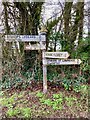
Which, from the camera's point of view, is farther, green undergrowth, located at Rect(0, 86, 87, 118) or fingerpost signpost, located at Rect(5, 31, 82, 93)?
fingerpost signpost, located at Rect(5, 31, 82, 93)

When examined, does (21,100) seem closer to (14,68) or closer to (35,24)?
(14,68)

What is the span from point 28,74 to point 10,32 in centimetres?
78

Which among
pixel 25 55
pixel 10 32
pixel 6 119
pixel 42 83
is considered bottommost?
pixel 6 119

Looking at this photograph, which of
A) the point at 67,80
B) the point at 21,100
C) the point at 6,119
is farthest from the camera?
the point at 67,80

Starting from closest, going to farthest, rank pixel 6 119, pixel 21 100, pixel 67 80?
pixel 6 119, pixel 21 100, pixel 67 80

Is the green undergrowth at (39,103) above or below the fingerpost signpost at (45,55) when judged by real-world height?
below

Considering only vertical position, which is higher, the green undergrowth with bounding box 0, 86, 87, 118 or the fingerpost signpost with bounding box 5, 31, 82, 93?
the fingerpost signpost with bounding box 5, 31, 82, 93

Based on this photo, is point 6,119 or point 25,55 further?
point 25,55

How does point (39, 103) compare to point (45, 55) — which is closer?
point (39, 103)

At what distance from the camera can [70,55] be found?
3717mm

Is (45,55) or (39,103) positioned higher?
(45,55)

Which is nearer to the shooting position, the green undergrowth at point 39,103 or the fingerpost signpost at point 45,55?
the green undergrowth at point 39,103

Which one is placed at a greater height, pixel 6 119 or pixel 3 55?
pixel 3 55

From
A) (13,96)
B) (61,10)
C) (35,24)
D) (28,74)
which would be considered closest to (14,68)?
(28,74)
